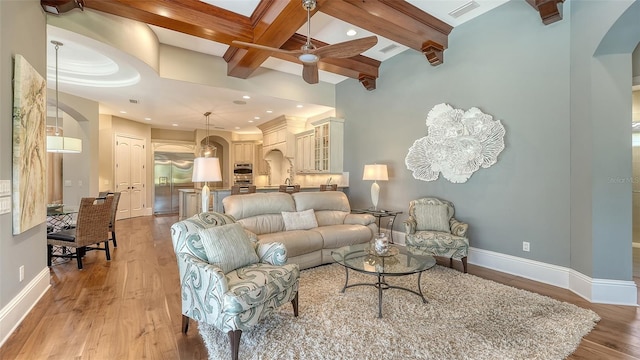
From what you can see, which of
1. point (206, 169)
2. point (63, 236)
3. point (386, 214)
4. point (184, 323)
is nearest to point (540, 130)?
point (386, 214)

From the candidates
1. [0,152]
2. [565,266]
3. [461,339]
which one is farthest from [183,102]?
[565,266]

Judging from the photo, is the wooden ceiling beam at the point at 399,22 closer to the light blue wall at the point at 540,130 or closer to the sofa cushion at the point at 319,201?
the light blue wall at the point at 540,130

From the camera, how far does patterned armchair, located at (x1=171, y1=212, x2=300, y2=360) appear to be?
1813 mm

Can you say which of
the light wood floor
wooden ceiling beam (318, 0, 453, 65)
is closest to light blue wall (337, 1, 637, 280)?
wooden ceiling beam (318, 0, 453, 65)

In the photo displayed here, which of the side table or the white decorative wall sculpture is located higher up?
the white decorative wall sculpture

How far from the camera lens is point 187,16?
332 centimetres

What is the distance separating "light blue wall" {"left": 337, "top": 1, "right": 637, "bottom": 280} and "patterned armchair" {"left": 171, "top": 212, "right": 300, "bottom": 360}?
2922mm

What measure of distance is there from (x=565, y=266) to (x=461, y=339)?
6.50 feet

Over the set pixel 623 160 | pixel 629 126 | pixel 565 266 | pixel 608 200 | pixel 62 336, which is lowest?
pixel 62 336

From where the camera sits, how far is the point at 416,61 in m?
4.64

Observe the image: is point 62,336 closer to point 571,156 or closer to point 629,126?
point 571,156

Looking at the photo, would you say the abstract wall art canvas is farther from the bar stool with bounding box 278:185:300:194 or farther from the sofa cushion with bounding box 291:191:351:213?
the bar stool with bounding box 278:185:300:194

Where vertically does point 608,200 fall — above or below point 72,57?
below

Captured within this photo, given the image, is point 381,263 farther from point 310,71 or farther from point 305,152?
point 305,152
